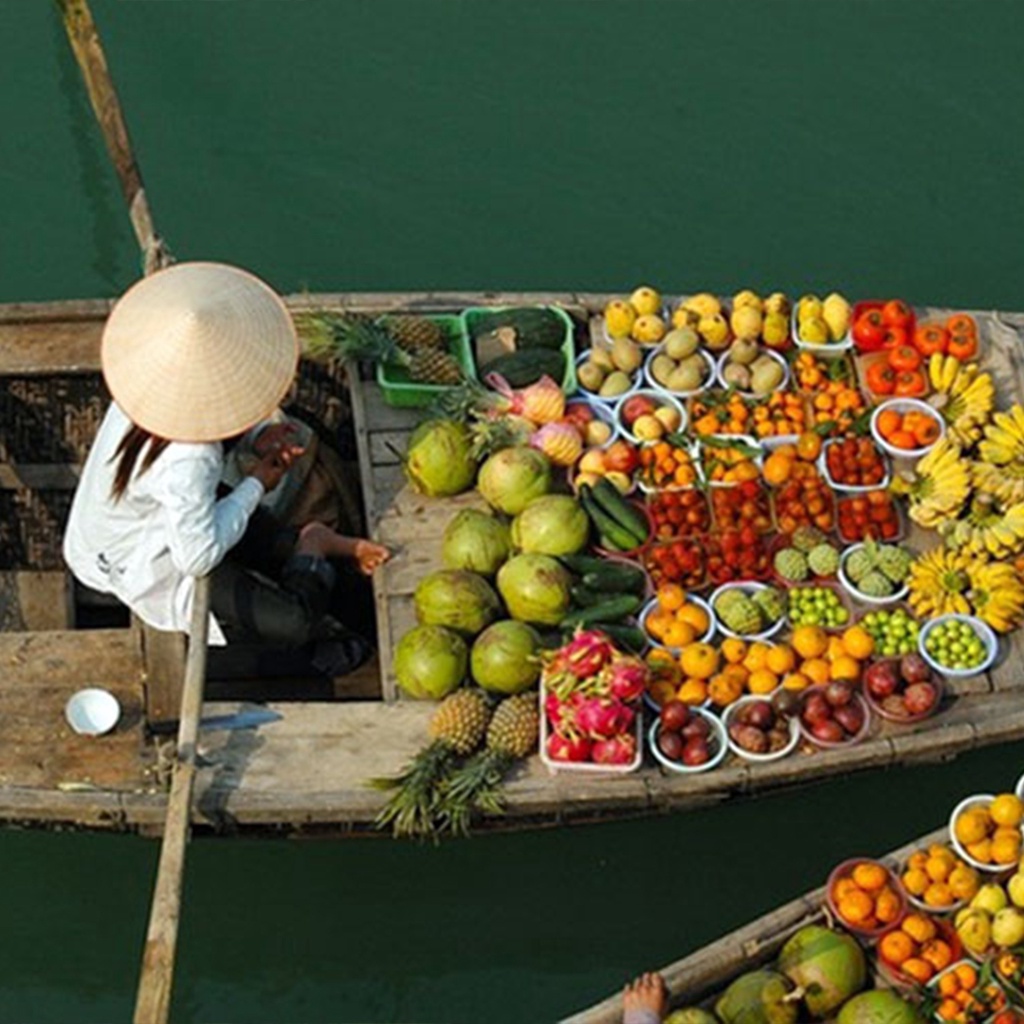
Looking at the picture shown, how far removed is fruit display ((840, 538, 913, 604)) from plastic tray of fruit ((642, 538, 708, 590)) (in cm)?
49

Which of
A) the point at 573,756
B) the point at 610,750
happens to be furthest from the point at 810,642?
the point at 573,756

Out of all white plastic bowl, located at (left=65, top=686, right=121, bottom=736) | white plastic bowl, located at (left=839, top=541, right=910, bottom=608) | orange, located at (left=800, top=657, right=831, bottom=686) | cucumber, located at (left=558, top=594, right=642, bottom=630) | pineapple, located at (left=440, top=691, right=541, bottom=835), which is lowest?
pineapple, located at (left=440, top=691, right=541, bottom=835)

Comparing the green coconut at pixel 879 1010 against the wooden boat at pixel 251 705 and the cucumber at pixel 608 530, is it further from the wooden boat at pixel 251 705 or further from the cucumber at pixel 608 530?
the cucumber at pixel 608 530

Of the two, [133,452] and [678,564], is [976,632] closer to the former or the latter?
A: [678,564]

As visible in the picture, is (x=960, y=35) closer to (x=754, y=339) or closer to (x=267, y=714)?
(x=754, y=339)

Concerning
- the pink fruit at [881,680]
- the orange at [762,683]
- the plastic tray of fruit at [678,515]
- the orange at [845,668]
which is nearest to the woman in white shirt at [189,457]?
the plastic tray of fruit at [678,515]

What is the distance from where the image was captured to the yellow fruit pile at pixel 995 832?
524 centimetres

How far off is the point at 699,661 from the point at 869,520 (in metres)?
0.85

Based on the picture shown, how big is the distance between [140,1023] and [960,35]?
6577mm

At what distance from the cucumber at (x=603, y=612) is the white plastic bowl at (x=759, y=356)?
39.7 inches

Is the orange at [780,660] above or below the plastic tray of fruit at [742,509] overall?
below

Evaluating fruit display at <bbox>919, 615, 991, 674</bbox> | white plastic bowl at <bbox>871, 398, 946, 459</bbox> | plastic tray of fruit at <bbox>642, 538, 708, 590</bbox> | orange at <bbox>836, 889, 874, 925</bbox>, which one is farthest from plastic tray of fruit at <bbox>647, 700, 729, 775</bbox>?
white plastic bowl at <bbox>871, 398, 946, 459</bbox>

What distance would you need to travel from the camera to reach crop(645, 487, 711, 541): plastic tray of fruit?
5691 mm

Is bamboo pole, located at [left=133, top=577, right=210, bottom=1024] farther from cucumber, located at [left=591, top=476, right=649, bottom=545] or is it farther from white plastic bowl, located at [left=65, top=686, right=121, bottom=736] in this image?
cucumber, located at [left=591, top=476, right=649, bottom=545]
